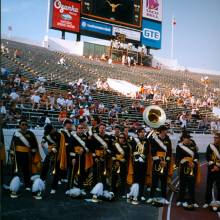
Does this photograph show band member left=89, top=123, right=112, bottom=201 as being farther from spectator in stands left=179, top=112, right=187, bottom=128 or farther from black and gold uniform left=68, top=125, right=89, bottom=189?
spectator in stands left=179, top=112, right=187, bottom=128

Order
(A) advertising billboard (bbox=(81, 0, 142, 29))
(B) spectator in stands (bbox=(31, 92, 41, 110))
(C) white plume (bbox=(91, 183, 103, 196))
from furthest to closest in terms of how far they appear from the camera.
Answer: (A) advertising billboard (bbox=(81, 0, 142, 29)), (B) spectator in stands (bbox=(31, 92, 41, 110)), (C) white plume (bbox=(91, 183, 103, 196))

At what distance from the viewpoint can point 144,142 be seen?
1024cm

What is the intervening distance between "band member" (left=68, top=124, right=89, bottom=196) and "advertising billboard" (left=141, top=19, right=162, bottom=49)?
1286 inches

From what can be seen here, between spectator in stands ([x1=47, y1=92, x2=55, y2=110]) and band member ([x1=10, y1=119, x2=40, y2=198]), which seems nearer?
band member ([x1=10, y1=119, x2=40, y2=198])

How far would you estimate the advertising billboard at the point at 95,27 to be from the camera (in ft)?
122

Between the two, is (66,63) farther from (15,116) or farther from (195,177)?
(195,177)

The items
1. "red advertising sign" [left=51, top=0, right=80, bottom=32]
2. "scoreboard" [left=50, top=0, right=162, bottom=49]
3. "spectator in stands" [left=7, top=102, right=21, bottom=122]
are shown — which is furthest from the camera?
"scoreboard" [left=50, top=0, right=162, bottom=49]

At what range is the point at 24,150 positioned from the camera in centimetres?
964

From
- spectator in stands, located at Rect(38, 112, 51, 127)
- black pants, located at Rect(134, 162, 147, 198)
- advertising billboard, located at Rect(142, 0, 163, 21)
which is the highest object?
advertising billboard, located at Rect(142, 0, 163, 21)

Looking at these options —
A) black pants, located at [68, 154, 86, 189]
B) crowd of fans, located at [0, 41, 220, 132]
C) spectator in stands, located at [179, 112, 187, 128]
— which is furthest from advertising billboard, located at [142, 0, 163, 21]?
black pants, located at [68, 154, 86, 189]

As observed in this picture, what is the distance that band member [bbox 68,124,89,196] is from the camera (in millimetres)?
9914

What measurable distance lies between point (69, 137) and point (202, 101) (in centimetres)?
2517

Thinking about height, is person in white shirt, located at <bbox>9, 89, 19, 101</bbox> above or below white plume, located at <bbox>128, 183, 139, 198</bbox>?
above

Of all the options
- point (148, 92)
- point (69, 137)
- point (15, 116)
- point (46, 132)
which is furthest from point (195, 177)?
point (148, 92)
